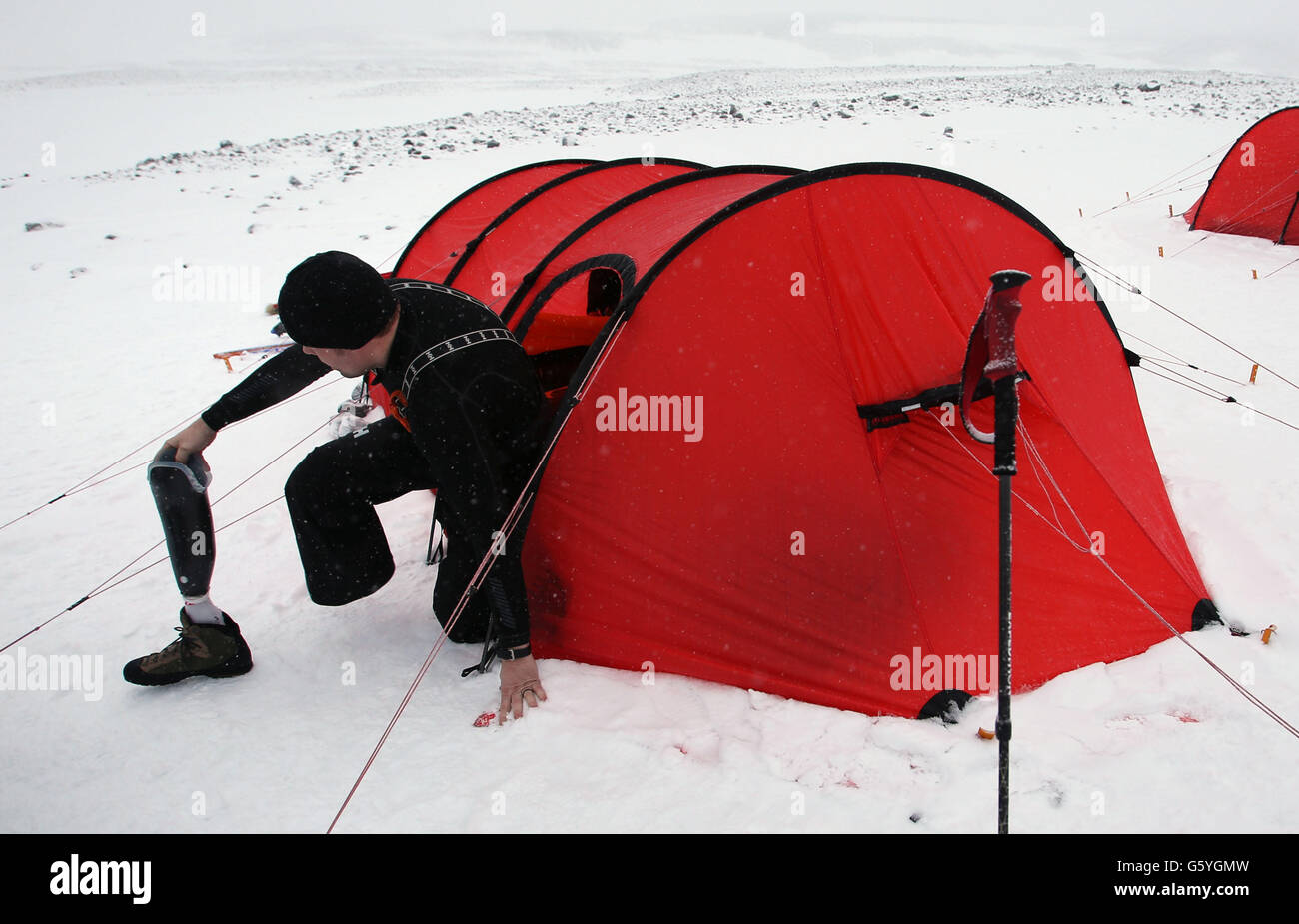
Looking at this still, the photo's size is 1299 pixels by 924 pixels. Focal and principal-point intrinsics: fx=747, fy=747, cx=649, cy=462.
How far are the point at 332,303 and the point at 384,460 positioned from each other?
29.2 inches

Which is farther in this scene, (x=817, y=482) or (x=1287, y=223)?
(x=1287, y=223)

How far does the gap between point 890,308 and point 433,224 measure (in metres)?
4.31

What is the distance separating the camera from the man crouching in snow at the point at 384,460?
8.20 feet

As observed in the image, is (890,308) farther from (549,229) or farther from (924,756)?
(549,229)

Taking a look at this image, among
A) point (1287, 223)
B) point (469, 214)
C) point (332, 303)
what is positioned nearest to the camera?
point (332, 303)

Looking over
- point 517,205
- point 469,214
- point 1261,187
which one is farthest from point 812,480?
point 1261,187

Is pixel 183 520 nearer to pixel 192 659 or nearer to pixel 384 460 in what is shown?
pixel 192 659

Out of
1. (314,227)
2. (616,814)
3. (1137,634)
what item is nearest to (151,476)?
(616,814)

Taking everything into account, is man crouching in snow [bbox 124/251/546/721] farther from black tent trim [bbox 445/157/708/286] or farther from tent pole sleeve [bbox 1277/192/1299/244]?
tent pole sleeve [bbox 1277/192/1299/244]

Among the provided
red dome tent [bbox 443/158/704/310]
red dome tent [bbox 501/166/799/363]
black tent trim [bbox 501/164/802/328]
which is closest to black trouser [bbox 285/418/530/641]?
red dome tent [bbox 501/166/799/363]

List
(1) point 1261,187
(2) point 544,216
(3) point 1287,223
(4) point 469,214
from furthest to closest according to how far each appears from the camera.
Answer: (1) point 1261,187, (3) point 1287,223, (4) point 469,214, (2) point 544,216

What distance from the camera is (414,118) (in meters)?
28.4

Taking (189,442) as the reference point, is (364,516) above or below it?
below

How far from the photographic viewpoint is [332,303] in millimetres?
2395
